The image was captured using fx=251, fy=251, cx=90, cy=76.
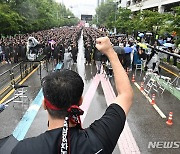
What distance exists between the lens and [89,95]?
1055cm

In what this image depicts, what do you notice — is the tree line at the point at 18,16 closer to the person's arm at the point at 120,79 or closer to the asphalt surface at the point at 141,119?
the asphalt surface at the point at 141,119

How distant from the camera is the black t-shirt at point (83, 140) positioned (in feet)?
5.00

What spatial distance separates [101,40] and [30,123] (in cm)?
622

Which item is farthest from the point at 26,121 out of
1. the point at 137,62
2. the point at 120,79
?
the point at 137,62

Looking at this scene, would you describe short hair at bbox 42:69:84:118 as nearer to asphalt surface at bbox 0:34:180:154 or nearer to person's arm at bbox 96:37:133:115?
person's arm at bbox 96:37:133:115

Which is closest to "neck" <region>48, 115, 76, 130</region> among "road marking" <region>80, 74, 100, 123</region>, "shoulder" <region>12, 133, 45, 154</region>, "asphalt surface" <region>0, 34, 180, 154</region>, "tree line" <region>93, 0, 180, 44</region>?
"shoulder" <region>12, 133, 45, 154</region>

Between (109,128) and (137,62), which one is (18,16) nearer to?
(137,62)

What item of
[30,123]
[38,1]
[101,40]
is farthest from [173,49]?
[38,1]

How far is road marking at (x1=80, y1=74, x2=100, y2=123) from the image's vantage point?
349 inches

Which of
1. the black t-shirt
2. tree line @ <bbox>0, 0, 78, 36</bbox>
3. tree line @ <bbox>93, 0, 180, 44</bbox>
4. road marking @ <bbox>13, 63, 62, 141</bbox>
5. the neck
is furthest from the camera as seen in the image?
tree line @ <bbox>0, 0, 78, 36</bbox>

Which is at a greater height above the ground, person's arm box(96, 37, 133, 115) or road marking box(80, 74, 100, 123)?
person's arm box(96, 37, 133, 115)

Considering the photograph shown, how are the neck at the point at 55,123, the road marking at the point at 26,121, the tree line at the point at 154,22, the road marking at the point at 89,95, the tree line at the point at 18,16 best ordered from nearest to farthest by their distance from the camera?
the neck at the point at 55,123, the road marking at the point at 26,121, the road marking at the point at 89,95, the tree line at the point at 154,22, the tree line at the point at 18,16

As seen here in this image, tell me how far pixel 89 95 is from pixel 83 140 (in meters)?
9.00

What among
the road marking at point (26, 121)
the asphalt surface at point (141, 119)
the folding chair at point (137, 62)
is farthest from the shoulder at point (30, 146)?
the folding chair at point (137, 62)
